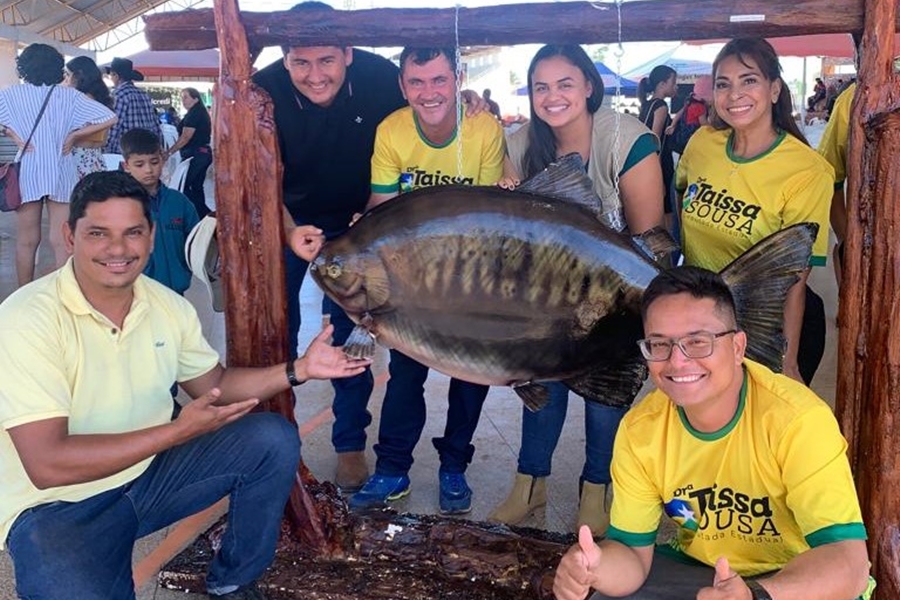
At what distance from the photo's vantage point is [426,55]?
2.64m

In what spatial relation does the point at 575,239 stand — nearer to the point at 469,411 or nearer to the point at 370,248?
the point at 370,248

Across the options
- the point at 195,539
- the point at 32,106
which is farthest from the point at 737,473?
the point at 32,106

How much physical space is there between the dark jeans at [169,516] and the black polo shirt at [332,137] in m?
1.09

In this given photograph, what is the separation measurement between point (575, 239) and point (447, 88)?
703mm

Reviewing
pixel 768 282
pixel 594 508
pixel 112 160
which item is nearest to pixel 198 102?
pixel 112 160

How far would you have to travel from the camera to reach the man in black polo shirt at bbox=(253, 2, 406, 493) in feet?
10.4

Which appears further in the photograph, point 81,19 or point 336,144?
point 81,19

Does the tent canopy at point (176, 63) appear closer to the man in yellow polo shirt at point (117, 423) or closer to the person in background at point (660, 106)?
the person in background at point (660, 106)

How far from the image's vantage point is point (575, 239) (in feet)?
7.57

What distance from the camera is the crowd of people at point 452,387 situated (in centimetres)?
182

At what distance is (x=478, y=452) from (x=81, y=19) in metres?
31.0

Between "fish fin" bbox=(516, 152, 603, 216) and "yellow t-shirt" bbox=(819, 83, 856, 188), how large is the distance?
1.03 metres

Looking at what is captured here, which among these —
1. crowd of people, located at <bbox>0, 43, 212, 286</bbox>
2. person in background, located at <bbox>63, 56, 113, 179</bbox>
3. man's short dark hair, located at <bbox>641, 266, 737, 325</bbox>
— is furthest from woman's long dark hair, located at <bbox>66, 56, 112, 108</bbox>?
man's short dark hair, located at <bbox>641, 266, 737, 325</bbox>

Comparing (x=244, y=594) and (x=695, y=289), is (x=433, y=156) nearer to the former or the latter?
(x=695, y=289)
